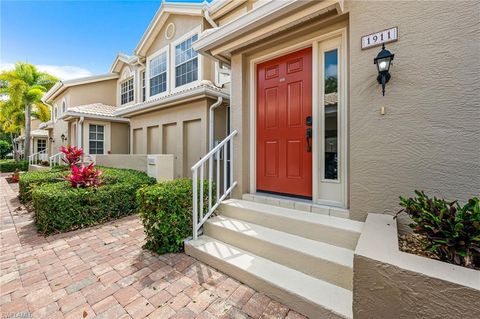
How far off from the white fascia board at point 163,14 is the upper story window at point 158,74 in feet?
2.80

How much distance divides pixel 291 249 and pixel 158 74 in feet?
31.0

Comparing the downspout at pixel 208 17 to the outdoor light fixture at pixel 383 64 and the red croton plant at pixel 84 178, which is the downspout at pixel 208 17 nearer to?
the red croton plant at pixel 84 178

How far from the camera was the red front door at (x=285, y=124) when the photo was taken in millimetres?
3379

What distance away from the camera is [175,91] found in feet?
27.7

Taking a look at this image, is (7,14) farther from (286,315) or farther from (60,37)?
(286,315)

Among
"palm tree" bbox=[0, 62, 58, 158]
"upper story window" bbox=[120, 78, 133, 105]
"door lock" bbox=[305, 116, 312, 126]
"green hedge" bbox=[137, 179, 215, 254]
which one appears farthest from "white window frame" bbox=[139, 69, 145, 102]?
"palm tree" bbox=[0, 62, 58, 158]

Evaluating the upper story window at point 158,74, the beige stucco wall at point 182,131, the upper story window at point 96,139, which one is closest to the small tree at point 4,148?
the upper story window at point 96,139

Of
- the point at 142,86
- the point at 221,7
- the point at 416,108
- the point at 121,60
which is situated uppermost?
the point at 121,60

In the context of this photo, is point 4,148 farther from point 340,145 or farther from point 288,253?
point 340,145

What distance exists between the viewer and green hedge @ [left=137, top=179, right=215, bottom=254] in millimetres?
3123

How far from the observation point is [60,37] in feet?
32.8

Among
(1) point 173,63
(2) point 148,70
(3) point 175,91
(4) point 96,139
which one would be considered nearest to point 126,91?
(2) point 148,70

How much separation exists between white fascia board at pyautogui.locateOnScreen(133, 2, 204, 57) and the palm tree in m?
12.1

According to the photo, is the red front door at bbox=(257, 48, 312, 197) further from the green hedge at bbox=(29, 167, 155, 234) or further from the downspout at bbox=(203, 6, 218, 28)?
the downspout at bbox=(203, 6, 218, 28)
